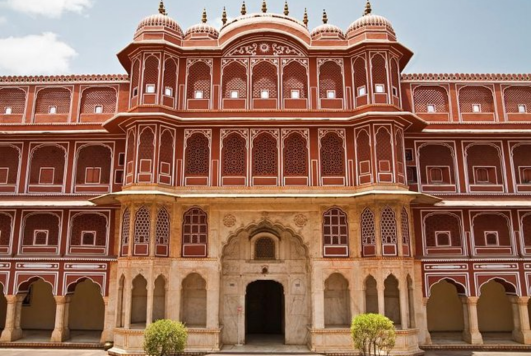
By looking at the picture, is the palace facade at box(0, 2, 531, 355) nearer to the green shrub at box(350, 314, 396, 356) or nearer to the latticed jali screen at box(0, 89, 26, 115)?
the latticed jali screen at box(0, 89, 26, 115)

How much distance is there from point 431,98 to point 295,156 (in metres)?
7.23

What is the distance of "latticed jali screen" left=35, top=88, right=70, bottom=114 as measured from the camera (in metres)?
20.4

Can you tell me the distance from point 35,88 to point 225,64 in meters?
9.23

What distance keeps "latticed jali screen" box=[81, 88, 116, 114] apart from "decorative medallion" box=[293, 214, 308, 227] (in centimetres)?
972

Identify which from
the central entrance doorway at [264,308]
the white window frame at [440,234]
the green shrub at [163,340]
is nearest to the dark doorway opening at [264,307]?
the central entrance doorway at [264,308]


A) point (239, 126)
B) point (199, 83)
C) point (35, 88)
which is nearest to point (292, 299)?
point (239, 126)

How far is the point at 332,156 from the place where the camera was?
720 inches

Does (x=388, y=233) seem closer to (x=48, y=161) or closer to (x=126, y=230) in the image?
(x=126, y=230)

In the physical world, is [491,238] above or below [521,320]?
above

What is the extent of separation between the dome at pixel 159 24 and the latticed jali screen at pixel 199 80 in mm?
1834

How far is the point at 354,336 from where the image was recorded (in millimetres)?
14383

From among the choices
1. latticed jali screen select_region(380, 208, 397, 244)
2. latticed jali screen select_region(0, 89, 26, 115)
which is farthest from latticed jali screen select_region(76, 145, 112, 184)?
latticed jali screen select_region(380, 208, 397, 244)

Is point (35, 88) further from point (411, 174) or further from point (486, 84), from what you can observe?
point (486, 84)

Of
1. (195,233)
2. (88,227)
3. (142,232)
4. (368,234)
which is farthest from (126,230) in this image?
(368,234)
